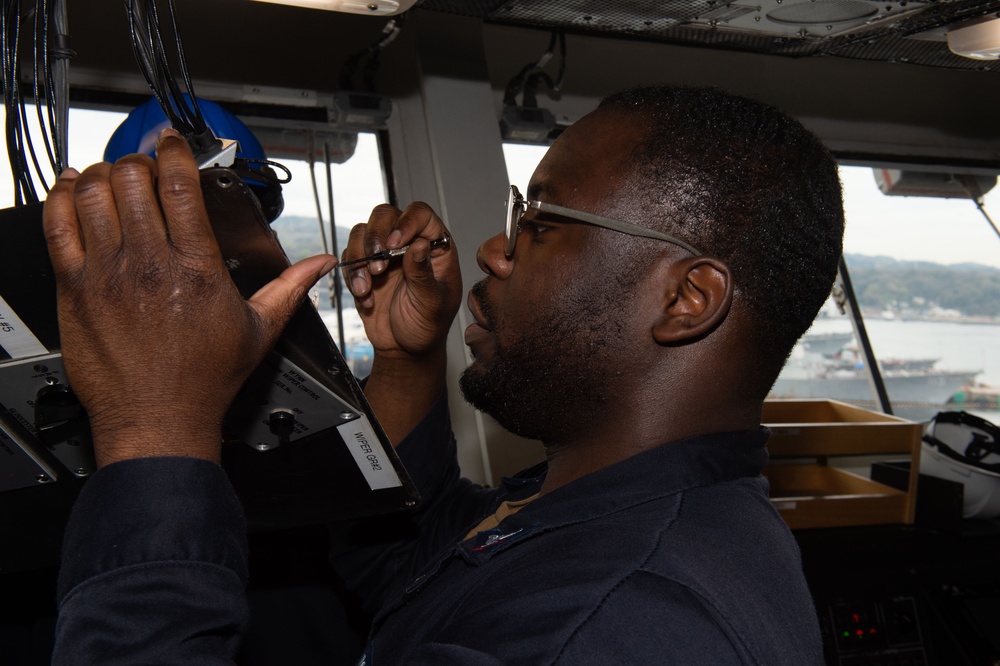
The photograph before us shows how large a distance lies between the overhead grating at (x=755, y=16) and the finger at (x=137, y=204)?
1132 mm

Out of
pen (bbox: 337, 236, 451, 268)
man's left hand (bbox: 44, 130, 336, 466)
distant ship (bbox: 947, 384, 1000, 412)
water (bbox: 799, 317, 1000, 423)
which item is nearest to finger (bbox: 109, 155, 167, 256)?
man's left hand (bbox: 44, 130, 336, 466)

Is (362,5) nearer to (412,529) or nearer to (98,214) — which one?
(98,214)

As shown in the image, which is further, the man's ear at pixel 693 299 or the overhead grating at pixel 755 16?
the overhead grating at pixel 755 16

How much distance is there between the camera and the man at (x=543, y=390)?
2.37 feet

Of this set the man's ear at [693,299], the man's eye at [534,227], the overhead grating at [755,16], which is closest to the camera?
the man's ear at [693,299]

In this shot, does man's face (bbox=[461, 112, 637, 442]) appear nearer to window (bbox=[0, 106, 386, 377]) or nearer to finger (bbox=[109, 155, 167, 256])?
finger (bbox=[109, 155, 167, 256])

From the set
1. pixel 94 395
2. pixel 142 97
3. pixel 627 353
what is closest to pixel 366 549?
pixel 627 353

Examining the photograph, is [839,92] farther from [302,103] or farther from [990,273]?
[302,103]

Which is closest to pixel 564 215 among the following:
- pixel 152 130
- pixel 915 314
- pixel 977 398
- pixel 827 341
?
pixel 152 130

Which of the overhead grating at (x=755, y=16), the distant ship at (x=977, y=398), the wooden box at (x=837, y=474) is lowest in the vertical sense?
the distant ship at (x=977, y=398)

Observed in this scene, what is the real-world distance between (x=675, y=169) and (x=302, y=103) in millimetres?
1306

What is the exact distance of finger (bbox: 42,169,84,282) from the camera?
2.34 feet

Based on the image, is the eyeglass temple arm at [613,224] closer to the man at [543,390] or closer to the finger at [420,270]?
the man at [543,390]

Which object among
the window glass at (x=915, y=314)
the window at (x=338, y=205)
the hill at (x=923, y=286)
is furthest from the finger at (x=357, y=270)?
the hill at (x=923, y=286)
